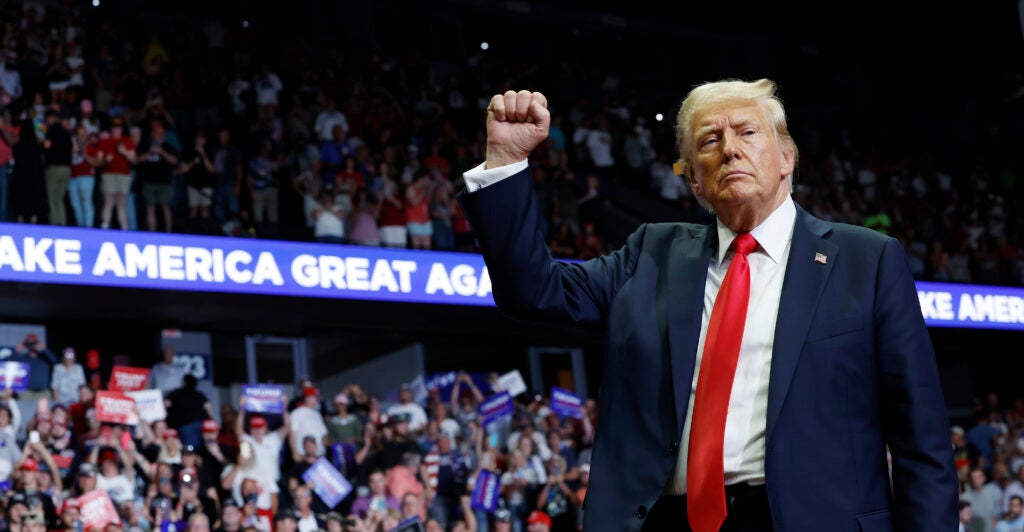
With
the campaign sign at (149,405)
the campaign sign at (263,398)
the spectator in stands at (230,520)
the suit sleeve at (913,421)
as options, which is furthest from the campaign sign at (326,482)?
the suit sleeve at (913,421)

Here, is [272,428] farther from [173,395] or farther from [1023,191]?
[1023,191]

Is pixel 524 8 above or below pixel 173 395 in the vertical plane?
above

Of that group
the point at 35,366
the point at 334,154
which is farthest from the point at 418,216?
the point at 35,366

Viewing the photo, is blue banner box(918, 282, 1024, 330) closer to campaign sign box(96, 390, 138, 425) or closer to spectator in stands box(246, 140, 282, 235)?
spectator in stands box(246, 140, 282, 235)

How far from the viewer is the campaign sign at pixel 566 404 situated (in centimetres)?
1577

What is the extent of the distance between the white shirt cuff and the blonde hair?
0.35 m

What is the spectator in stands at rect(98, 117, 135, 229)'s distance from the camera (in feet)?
45.5

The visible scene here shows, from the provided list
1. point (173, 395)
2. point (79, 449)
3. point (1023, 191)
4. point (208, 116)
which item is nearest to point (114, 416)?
point (79, 449)

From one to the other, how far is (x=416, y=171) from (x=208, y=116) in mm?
2627

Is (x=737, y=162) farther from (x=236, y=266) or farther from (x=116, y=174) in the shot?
(x=116, y=174)

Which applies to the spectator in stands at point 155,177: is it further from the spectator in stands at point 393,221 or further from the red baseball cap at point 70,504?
the red baseball cap at point 70,504

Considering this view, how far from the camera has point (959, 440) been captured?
16.6 metres

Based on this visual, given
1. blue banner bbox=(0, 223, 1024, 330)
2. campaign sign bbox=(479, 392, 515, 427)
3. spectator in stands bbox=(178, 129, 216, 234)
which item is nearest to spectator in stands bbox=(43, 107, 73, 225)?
blue banner bbox=(0, 223, 1024, 330)

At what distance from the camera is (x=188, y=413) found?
1359cm
